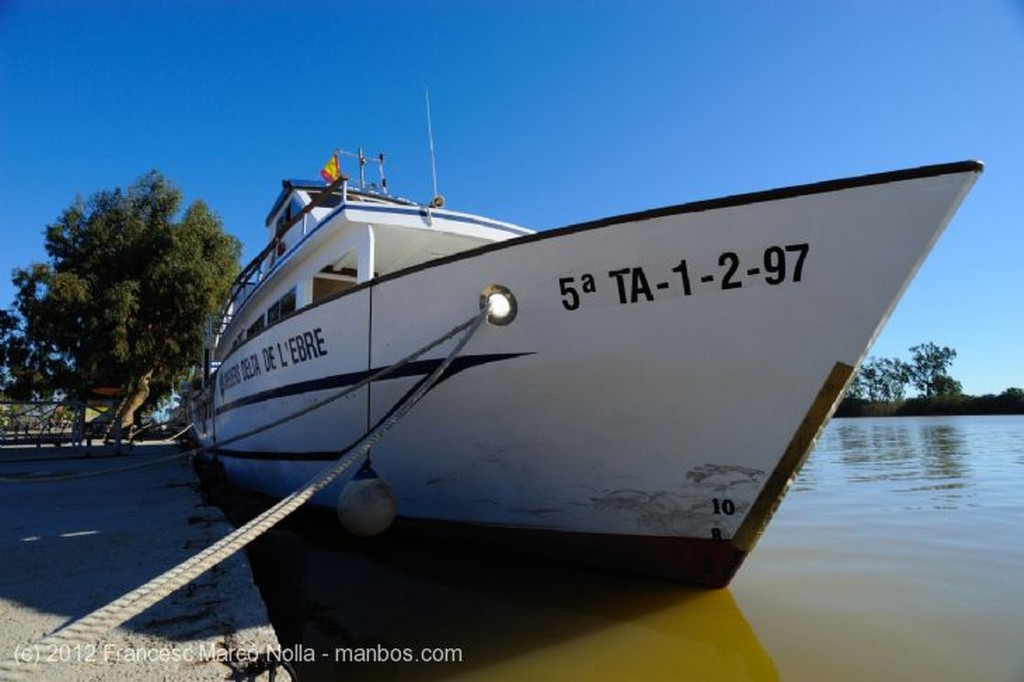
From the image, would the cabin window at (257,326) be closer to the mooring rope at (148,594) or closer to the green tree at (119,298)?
the mooring rope at (148,594)

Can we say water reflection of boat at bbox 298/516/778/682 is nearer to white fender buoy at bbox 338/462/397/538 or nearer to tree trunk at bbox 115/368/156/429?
white fender buoy at bbox 338/462/397/538

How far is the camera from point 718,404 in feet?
10.9

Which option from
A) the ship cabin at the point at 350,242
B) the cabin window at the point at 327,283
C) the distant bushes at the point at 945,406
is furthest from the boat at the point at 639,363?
the distant bushes at the point at 945,406

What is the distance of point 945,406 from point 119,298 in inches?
2640

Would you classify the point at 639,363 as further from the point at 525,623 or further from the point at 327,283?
the point at 327,283

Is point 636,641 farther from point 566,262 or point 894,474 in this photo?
point 894,474

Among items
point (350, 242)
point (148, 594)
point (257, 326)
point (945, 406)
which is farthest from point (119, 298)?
point (945, 406)

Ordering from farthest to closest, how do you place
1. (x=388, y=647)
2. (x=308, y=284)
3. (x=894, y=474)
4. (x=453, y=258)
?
(x=894, y=474) → (x=308, y=284) → (x=453, y=258) → (x=388, y=647)

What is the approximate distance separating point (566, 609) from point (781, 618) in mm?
1282

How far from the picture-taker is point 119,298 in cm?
1975

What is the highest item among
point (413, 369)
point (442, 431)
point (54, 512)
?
point (413, 369)

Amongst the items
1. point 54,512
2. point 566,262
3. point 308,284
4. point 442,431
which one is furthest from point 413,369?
point 54,512

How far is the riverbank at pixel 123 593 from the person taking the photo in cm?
210

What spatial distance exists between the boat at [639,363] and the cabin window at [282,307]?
83.8 inches
